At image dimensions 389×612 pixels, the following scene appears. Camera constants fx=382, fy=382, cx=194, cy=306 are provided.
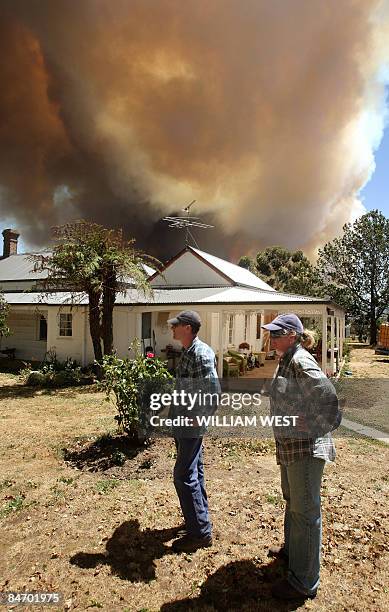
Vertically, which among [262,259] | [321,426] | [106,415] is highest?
[262,259]

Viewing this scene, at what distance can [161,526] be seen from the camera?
3.93 metres

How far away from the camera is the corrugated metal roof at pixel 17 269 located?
818 inches

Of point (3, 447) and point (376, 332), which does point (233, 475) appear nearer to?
point (3, 447)

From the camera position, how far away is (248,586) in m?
3.07

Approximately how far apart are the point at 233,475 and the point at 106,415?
160 inches

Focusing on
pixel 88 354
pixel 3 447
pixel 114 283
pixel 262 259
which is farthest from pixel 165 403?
pixel 262 259

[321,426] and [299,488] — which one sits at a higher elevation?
[321,426]

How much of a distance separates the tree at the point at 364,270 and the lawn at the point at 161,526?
33.3 meters

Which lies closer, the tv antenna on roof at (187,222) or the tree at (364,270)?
the tv antenna on roof at (187,222)

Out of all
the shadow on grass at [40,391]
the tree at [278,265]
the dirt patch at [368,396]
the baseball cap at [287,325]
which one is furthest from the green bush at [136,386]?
the tree at [278,265]

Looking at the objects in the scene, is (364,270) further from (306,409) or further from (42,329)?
(306,409)

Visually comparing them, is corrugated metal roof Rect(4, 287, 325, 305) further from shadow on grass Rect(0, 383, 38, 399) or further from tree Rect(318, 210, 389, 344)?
tree Rect(318, 210, 389, 344)

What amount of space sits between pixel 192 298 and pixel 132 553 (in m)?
10.8

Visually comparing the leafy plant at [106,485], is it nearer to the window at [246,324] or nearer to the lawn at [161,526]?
the lawn at [161,526]
